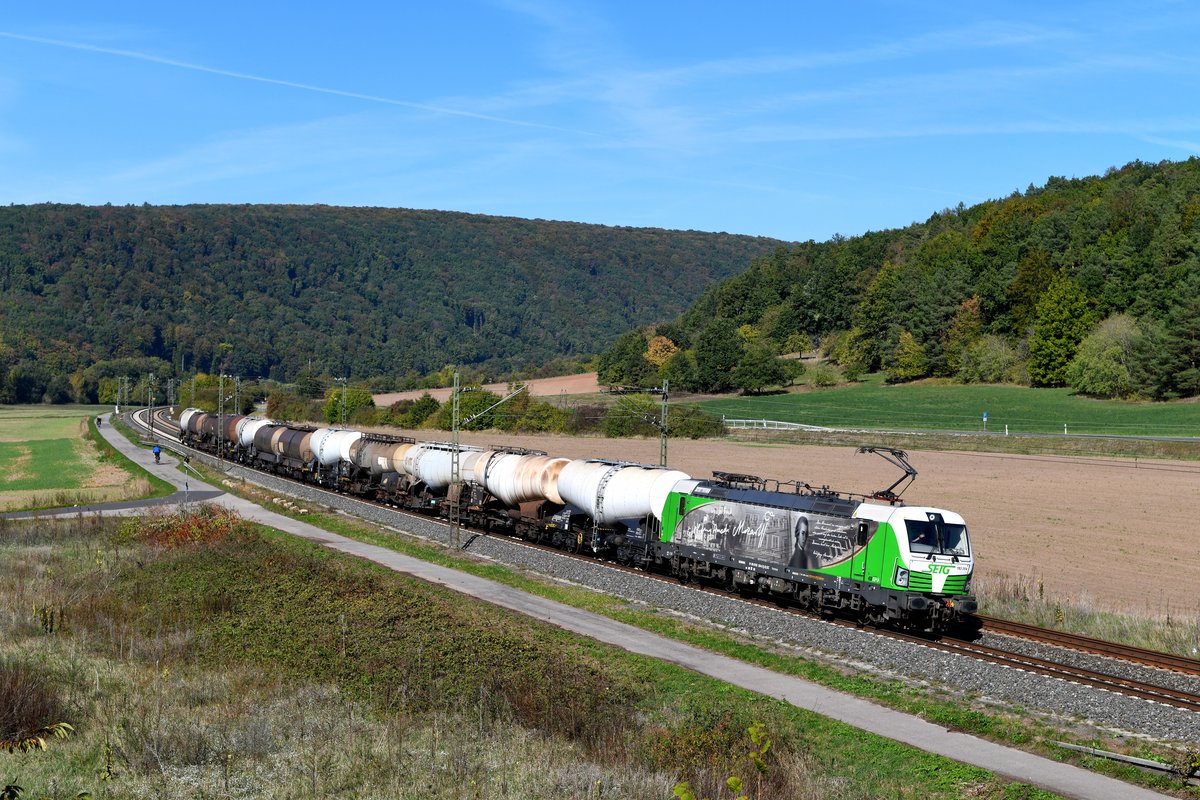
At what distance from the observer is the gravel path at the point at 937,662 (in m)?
19.7

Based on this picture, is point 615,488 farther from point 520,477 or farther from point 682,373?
point 682,373

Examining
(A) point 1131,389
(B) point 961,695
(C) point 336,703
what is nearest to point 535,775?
(C) point 336,703

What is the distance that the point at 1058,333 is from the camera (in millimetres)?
110438

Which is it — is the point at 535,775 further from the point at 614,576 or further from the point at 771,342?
the point at 771,342

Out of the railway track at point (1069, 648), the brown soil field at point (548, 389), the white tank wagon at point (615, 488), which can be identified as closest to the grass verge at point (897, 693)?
the railway track at point (1069, 648)

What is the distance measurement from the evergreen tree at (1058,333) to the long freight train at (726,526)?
78.2 metres

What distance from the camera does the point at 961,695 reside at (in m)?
21.0

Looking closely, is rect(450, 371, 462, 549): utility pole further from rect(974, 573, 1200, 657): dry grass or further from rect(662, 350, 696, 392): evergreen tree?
rect(662, 350, 696, 392): evergreen tree

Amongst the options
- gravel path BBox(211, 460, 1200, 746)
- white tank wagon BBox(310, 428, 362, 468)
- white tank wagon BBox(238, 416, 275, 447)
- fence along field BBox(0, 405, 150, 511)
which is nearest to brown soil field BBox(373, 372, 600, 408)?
fence along field BBox(0, 405, 150, 511)

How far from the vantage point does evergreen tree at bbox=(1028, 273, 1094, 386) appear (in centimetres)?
10875

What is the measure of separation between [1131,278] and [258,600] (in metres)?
108

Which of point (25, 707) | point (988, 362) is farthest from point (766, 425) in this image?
point (25, 707)

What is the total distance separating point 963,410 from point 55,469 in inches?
3117
